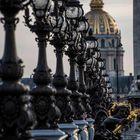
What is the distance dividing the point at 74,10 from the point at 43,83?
231 inches

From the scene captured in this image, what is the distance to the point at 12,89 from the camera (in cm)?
1189

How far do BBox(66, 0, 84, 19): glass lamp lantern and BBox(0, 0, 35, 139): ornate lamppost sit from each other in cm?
931

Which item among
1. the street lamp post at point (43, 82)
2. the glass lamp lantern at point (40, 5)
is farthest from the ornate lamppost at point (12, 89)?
the street lamp post at point (43, 82)

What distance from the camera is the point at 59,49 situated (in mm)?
18766

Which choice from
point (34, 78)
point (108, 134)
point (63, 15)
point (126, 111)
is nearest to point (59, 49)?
point (63, 15)

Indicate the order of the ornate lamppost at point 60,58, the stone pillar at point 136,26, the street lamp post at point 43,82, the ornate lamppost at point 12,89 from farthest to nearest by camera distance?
the stone pillar at point 136,26, the ornate lamppost at point 60,58, the street lamp post at point 43,82, the ornate lamppost at point 12,89

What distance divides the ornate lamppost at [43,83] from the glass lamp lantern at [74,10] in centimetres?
511

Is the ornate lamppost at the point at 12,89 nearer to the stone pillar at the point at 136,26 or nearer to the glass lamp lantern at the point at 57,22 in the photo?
the glass lamp lantern at the point at 57,22

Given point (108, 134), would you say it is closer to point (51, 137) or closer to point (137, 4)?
point (51, 137)

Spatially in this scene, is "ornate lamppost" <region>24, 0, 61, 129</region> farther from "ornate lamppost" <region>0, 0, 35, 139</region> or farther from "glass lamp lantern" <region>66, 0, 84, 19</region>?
"glass lamp lantern" <region>66, 0, 84, 19</region>

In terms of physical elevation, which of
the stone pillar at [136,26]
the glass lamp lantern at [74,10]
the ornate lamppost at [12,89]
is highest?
the stone pillar at [136,26]

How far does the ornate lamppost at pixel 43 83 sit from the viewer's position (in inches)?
632

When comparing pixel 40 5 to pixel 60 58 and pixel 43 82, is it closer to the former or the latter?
pixel 43 82

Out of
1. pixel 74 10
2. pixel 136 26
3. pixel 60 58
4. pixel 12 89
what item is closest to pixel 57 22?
pixel 60 58
